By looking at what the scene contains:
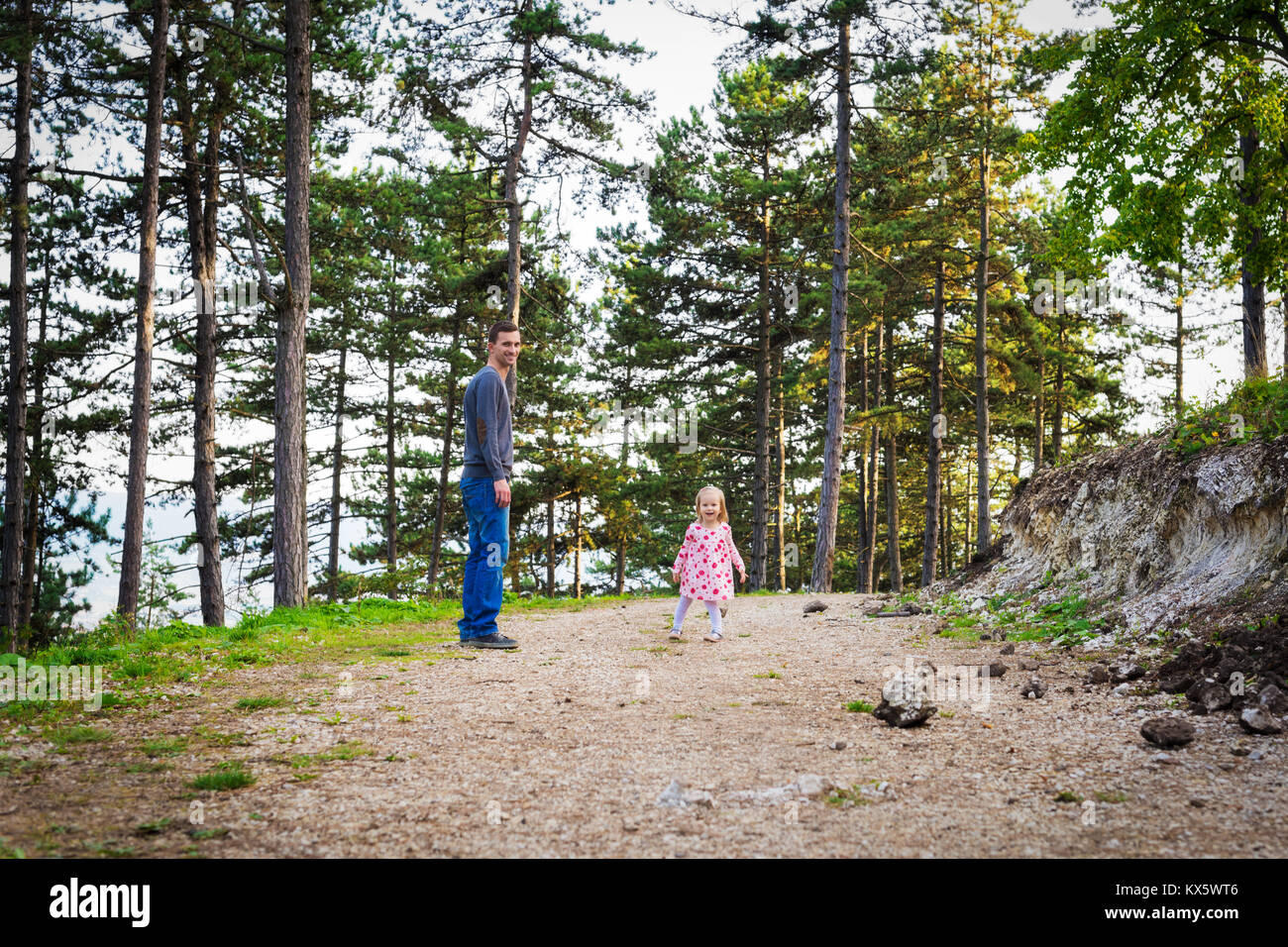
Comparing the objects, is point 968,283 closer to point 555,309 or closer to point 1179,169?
point 1179,169

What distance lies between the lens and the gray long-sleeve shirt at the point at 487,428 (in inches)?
278

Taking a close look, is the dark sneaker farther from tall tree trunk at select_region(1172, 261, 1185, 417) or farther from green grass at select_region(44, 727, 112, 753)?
tall tree trunk at select_region(1172, 261, 1185, 417)

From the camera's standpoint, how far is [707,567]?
28.1ft

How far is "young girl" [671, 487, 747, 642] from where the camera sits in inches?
336

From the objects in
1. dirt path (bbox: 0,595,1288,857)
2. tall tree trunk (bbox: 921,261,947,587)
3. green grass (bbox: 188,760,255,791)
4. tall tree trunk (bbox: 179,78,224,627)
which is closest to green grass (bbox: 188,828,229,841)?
dirt path (bbox: 0,595,1288,857)

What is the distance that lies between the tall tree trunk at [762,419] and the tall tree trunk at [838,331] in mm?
4097

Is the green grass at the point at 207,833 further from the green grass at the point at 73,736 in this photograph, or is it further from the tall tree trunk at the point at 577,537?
the tall tree trunk at the point at 577,537

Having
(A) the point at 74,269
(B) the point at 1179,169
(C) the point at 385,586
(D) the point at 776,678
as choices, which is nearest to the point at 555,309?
(C) the point at 385,586

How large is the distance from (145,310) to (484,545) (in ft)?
34.3

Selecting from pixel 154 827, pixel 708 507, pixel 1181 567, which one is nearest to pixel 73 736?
pixel 154 827

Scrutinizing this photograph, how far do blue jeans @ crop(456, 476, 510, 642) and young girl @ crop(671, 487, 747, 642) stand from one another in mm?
2068
